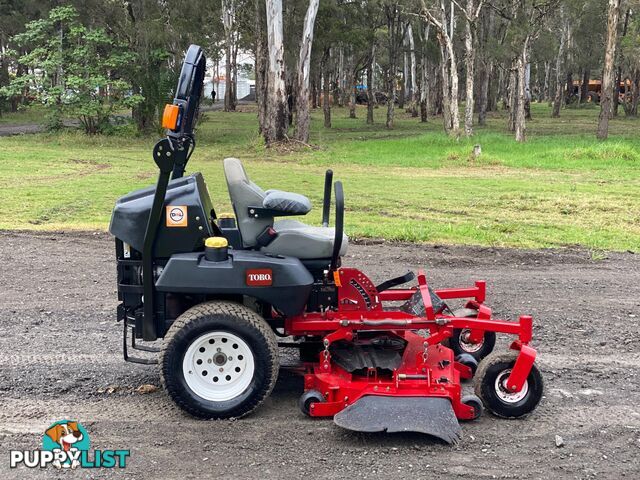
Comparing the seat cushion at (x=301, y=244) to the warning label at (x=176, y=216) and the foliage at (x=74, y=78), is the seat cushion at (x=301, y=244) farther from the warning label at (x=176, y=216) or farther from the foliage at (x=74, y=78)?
the foliage at (x=74, y=78)

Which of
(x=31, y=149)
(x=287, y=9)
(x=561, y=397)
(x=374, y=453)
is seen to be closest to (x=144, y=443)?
(x=374, y=453)

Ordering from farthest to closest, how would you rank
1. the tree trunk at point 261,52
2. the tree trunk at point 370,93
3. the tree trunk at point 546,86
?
the tree trunk at point 546,86
the tree trunk at point 370,93
the tree trunk at point 261,52

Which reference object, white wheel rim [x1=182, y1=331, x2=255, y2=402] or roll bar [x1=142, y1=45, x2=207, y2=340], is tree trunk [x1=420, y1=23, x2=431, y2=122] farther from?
white wheel rim [x1=182, y1=331, x2=255, y2=402]

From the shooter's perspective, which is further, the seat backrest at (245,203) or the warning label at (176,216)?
the seat backrest at (245,203)

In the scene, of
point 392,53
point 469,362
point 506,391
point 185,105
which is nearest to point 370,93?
point 392,53

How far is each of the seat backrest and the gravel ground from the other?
120cm

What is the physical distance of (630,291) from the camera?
8.80m

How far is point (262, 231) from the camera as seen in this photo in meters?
5.37

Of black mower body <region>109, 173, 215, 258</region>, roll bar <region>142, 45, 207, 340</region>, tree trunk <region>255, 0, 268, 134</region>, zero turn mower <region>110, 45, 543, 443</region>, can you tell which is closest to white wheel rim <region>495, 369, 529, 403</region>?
zero turn mower <region>110, 45, 543, 443</region>

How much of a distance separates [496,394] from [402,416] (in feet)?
2.54

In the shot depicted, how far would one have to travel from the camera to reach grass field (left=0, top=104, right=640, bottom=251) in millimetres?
12547

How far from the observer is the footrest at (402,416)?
188 inches

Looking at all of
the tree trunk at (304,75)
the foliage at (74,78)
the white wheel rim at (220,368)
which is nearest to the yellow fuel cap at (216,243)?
the white wheel rim at (220,368)

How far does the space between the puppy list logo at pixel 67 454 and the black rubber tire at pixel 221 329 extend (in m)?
0.57
